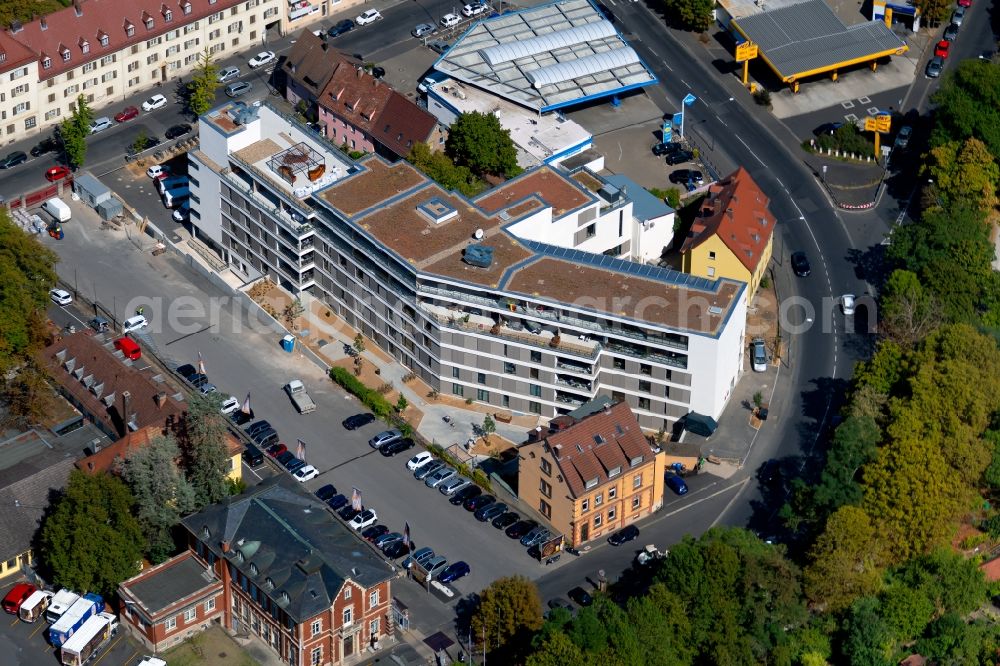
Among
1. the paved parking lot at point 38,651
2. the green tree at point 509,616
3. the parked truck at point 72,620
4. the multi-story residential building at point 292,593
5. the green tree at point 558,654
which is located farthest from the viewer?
the paved parking lot at point 38,651

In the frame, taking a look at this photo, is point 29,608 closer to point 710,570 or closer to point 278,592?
point 278,592

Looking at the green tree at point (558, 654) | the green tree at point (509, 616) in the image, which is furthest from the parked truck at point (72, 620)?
the green tree at point (558, 654)

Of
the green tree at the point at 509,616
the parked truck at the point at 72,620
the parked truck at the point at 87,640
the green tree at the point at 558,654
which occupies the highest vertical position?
the green tree at the point at 558,654

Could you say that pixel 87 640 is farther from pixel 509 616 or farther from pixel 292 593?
pixel 509 616

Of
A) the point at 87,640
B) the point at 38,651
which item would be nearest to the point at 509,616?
the point at 87,640

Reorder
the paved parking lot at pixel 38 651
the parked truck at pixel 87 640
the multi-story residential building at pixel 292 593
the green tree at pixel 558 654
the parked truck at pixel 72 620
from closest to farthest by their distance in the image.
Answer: the green tree at pixel 558 654 < the multi-story residential building at pixel 292 593 < the parked truck at pixel 87 640 < the parked truck at pixel 72 620 < the paved parking lot at pixel 38 651

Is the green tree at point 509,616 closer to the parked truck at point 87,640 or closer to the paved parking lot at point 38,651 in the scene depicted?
the paved parking lot at point 38,651
